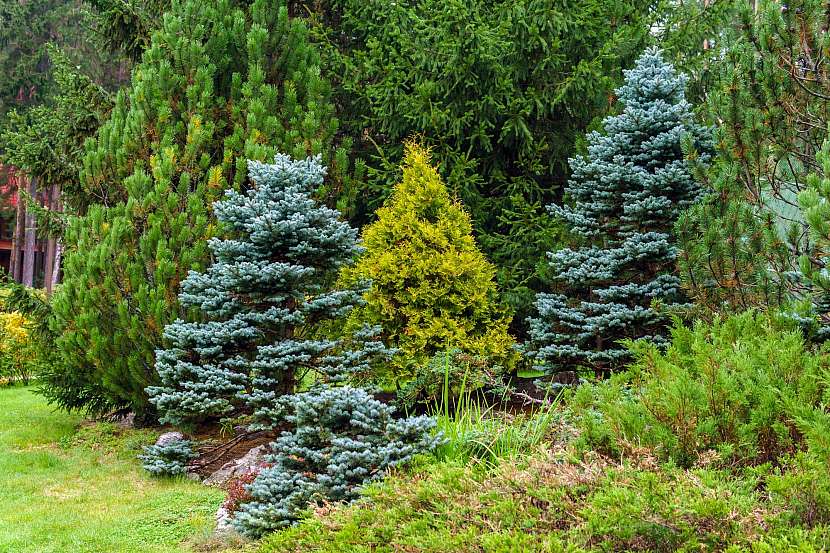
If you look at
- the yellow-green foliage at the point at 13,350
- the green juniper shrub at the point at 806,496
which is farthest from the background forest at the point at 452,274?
the yellow-green foliage at the point at 13,350

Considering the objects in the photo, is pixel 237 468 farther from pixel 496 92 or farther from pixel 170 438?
pixel 496 92

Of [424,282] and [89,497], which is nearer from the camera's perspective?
[89,497]

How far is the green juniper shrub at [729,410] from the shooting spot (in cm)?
329

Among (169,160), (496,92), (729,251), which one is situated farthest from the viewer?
(496,92)

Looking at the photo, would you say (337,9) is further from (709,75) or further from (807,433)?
(807,433)

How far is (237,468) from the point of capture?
5793 millimetres

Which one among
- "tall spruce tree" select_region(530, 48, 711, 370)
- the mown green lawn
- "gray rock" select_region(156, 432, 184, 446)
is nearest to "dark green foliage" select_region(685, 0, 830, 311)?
"tall spruce tree" select_region(530, 48, 711, 370)

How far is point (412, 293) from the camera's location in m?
6.54

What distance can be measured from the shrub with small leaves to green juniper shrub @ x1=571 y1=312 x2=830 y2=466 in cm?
344

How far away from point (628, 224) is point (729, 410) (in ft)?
10.7

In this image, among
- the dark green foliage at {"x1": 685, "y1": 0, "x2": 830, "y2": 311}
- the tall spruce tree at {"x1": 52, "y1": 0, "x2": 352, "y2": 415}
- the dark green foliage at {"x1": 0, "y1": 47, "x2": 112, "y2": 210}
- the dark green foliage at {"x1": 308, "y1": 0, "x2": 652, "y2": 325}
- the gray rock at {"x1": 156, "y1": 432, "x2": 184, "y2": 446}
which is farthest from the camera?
the dark green foliage at {"x1": 0, "y1": 47, "x2": 112, "y2": 210}

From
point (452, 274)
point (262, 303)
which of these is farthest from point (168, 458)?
point (452, 274)

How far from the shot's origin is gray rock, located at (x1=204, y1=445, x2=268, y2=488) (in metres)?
5.63

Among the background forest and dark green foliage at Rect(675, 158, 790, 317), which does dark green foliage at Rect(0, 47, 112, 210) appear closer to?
the background forest
